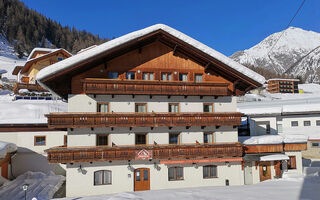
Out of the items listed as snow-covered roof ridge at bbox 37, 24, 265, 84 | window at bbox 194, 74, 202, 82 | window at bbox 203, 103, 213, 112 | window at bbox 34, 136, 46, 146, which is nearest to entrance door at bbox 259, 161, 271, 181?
window at bbox 203, 103, 213, 112

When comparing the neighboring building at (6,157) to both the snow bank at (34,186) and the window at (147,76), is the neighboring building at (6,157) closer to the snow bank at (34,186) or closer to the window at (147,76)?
the snow bank at (34,186)

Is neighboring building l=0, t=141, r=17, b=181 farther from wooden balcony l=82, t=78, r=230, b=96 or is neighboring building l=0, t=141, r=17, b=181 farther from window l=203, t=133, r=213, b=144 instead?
window l=203, t=133, r=213, b=144

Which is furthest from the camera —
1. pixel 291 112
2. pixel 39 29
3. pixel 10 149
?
pixel 39 29

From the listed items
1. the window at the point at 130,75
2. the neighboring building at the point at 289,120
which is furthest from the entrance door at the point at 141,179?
the neighboring building at the point at 289,120

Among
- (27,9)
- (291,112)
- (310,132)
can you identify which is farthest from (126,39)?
(27,9)

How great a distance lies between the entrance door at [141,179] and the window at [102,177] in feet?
6.24

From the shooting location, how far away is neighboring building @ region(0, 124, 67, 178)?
70.3 feet

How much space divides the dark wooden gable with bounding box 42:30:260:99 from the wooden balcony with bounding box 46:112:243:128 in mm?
2307

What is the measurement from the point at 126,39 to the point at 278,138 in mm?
14413

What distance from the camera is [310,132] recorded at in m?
25.3

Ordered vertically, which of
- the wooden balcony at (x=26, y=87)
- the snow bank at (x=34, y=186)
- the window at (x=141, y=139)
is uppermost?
the wooden balcony at (x=26, y=87)

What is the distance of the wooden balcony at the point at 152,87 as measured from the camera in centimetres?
1546

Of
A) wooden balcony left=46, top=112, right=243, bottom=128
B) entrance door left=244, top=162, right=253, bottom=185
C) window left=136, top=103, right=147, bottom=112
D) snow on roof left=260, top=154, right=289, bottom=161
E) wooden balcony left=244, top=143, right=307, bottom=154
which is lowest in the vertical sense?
entrance door left=244, top=162, right=253, bottom=185

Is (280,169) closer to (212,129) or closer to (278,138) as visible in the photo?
(278,138)
